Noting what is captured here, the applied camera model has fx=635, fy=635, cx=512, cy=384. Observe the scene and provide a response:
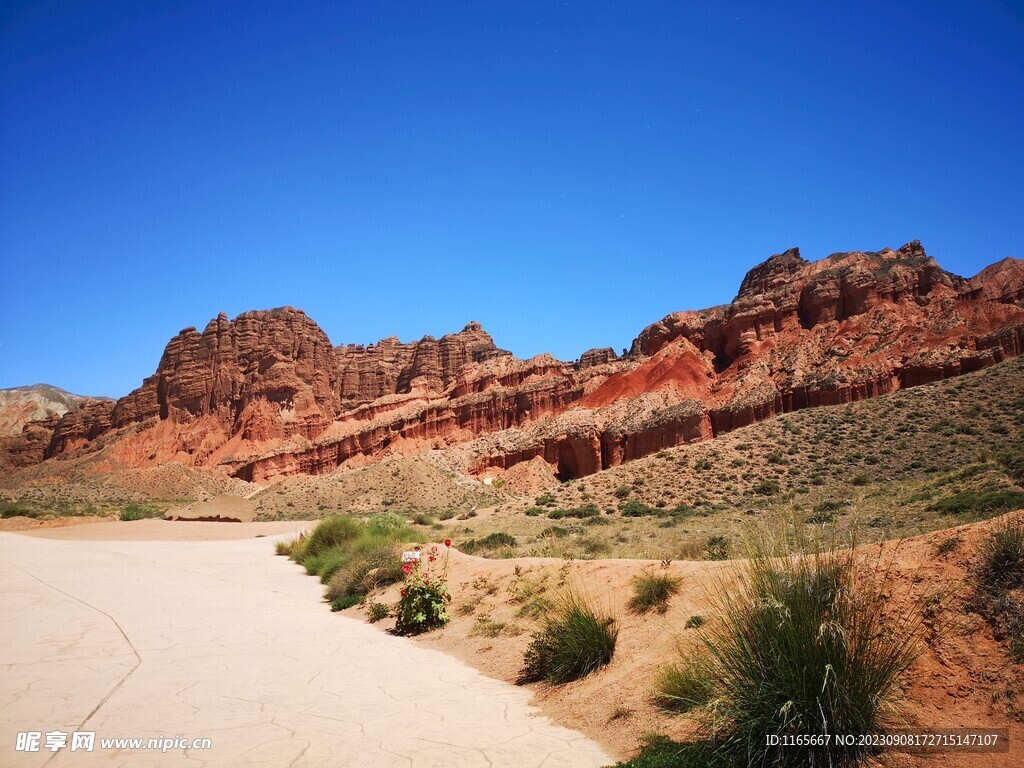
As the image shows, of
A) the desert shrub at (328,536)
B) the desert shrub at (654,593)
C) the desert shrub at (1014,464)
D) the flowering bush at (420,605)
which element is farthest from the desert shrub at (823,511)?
the desert shrub at (328,536)

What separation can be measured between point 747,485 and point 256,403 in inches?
3699

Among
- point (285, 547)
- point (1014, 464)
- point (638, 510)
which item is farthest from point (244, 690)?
point (638, 510)

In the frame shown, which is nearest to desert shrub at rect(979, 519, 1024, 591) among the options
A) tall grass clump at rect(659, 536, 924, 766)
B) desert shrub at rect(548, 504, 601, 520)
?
tall grass clump at rect(659, 536, 924, 766)

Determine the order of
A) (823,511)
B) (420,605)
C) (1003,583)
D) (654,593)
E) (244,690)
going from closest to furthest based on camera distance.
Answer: (1003,583), (244,690), (654,593), (420,605), (823,511)

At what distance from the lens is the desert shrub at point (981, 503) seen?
44.2 ft

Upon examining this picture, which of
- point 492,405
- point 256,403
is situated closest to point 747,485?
point 492,405


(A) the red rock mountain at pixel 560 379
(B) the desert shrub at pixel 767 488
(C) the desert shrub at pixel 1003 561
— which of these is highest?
(A) the red rock mountain at pixel 560 379

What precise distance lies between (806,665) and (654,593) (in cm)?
440

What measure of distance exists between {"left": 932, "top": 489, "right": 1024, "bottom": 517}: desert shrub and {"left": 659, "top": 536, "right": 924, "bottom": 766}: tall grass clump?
35.0 feet

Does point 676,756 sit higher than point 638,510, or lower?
lower

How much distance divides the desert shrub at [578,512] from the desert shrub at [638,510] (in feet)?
5.86

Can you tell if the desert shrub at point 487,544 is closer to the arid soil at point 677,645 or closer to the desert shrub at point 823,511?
the arid soil at point 677,645

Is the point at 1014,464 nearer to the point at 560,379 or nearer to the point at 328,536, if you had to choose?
the point at 328,536

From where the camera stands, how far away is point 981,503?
563 inches
